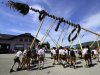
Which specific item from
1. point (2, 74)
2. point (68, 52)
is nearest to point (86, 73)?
point (68, 52)

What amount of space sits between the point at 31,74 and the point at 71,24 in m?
10.9

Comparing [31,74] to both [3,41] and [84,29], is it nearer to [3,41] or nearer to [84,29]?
[84,29]

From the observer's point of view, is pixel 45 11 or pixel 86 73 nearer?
pixel 86 73

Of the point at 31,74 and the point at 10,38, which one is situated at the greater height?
the point at 10,38

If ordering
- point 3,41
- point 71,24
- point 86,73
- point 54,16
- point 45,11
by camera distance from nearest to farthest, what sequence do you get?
1. point 86,73
2. point 45,11
3. point 54,16
4. point 71,24
5. point 3,41

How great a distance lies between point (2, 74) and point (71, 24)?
39.6 feet

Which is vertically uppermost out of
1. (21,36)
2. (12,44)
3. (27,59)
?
(21,36)

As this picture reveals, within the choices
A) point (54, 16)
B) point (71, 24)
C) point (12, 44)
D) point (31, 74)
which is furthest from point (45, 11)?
point (12, 44)

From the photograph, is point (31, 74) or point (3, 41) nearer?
point (31, 74)

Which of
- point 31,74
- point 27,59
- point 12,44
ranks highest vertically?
point 12,44

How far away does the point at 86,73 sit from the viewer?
9875 mm

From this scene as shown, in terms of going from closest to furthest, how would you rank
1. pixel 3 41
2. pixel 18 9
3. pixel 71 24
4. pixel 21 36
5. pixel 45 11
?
pixel 18 9
pixel 45 11
pixel 71 24
pixel 3 41
pixel 21 36

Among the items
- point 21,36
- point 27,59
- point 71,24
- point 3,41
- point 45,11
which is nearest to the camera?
point 27,59

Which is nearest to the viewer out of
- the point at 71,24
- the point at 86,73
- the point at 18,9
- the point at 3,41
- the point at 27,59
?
the point at 86,73
